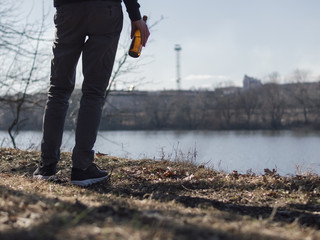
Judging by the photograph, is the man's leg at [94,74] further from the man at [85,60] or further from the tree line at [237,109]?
the tree line at [237,109]

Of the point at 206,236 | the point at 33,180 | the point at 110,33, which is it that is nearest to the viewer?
the point at 206,236

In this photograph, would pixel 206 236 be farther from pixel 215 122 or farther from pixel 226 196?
pixel 215 122

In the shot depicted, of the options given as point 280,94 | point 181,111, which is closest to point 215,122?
point 181,111

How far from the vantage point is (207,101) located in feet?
163

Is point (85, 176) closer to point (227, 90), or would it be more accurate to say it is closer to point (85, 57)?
point (85, 57)

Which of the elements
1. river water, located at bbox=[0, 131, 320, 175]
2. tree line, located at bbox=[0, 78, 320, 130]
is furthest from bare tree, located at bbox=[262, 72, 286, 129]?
river water, located at bbox=[0, 131, 320, 175]

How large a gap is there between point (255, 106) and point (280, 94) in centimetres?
446

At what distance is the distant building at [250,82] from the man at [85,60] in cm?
5488

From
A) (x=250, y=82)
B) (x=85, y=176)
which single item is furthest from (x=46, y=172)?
(x=250, y=82)

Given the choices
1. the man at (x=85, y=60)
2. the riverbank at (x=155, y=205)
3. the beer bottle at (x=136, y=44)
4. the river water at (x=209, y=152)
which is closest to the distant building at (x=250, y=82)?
the river water at (x=209, y=152)

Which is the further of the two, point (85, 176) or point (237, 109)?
point (237, 109)

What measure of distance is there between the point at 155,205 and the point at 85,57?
1.23 m

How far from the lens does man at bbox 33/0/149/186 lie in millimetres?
2525

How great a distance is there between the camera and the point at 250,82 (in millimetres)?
60250
